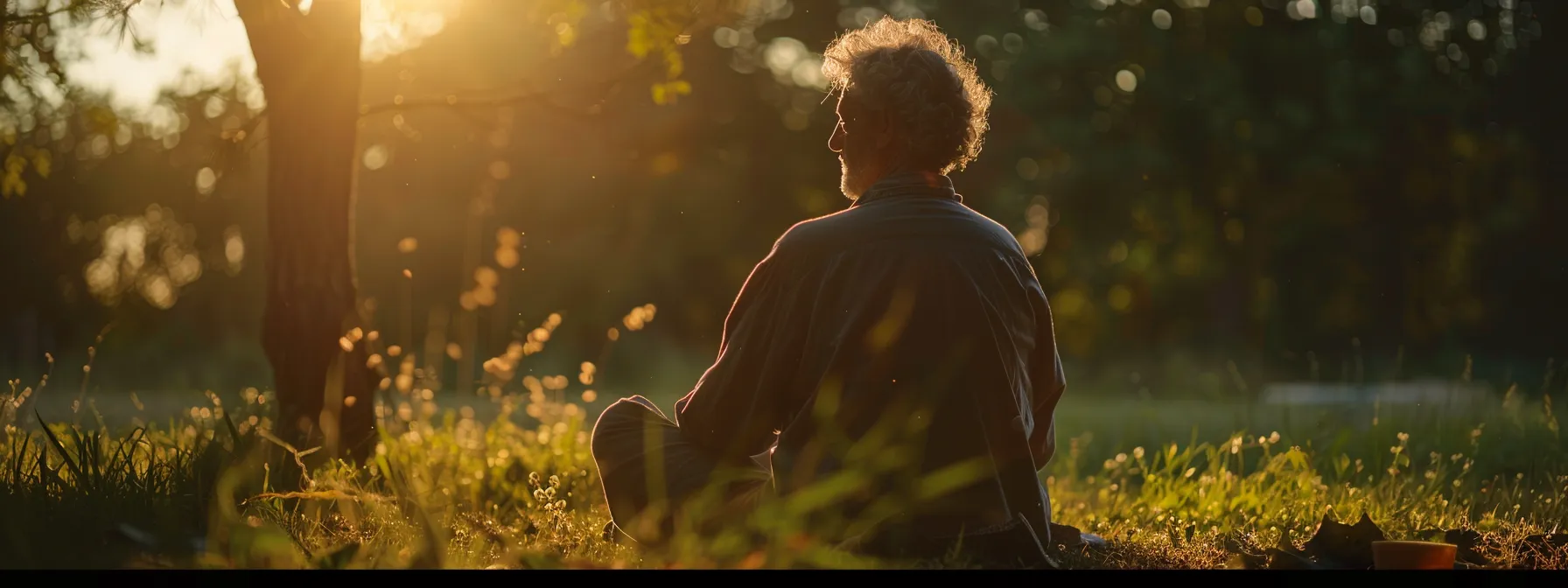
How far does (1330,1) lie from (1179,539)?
16.8 meters

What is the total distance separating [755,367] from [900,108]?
801 millimetres

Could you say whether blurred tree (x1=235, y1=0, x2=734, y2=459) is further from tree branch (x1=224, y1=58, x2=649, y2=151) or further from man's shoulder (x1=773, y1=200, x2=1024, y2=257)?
man's shoulder (x1=773, y1=200, x2=1024, y2=257)

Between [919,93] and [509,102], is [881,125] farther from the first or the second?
[509,102]

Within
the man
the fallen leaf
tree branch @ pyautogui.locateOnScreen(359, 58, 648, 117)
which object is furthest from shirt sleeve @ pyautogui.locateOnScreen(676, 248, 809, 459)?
tree branch @ pyautogui.locateOnScreen(359, 58, 648, 117)

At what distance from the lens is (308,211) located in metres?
5.46

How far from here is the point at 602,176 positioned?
74.9 ft

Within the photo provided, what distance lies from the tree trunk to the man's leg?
7.00ft

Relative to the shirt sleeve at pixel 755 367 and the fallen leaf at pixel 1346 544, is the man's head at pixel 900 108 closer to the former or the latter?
the shirt sleeve at pixel 755 367

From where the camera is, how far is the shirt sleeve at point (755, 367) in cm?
341

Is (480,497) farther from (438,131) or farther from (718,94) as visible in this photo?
(438,131)

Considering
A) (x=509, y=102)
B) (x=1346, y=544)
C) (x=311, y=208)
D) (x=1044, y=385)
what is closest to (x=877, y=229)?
(x=1044, y=385)

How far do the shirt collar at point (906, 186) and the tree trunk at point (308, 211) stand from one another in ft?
9.37

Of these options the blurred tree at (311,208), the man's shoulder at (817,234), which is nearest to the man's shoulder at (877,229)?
the man's shoulder at (817,234)

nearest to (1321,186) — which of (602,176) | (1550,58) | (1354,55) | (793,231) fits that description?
(1354,55)
